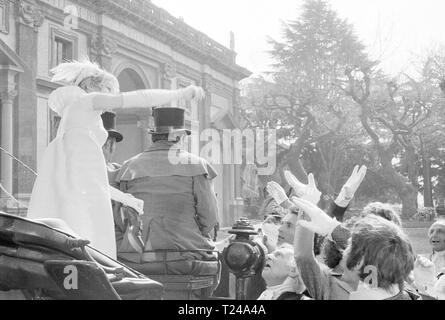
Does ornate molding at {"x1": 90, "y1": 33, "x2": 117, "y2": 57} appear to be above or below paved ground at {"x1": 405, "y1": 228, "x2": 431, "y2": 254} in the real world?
above

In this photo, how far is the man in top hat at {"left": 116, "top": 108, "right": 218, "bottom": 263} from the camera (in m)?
4.43

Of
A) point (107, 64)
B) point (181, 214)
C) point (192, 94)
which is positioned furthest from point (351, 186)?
point (107, 64)

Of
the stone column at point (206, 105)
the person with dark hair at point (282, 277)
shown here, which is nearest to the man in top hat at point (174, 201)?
the person with dark hair at point (282, 277)

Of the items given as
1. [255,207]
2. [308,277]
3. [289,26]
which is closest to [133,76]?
[289,26]

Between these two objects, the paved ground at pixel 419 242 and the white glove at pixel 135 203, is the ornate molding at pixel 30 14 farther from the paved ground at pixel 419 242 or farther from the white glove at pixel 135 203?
the white glove at pixel 135 203

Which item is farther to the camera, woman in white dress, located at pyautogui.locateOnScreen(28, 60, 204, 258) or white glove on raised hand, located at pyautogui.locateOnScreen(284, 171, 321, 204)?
woman in white dress, located at pyautogui.locateOnScreen(28, 60, 204, 258)

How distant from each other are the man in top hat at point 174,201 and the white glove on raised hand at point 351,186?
4.60 ft

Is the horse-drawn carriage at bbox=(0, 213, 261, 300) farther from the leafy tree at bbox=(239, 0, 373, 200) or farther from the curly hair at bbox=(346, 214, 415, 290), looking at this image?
the leafy tree at bbox=(239, 0, 373, 200)

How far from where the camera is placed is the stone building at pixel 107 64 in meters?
14.8

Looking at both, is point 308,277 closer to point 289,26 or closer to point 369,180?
point 289,26

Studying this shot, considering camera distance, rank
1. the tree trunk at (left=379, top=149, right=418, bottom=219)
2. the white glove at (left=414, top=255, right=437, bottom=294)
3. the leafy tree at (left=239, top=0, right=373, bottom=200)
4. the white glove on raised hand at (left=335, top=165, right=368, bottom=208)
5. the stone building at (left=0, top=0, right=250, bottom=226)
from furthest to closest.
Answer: the tree trunk at (left=379, top=149, right=418, bottom=219), the leafy tree at (left=239, top=0, right=373, bottom=200), the stone building at (left=0, top=0, right=250, bottom=226), the white glove at (left=414, top=255, right=437, bottom=294), the white glove on raised hand at (left=335, top=165, right=368, bottom=208)

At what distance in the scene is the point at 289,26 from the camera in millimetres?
24328

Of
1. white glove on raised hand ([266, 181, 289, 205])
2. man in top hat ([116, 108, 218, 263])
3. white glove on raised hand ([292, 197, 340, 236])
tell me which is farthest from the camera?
man in top hat ([116, 108, 218, 263])

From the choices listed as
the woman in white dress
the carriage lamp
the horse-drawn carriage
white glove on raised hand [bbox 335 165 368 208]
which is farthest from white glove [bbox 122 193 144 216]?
the horse-drawn carriage
